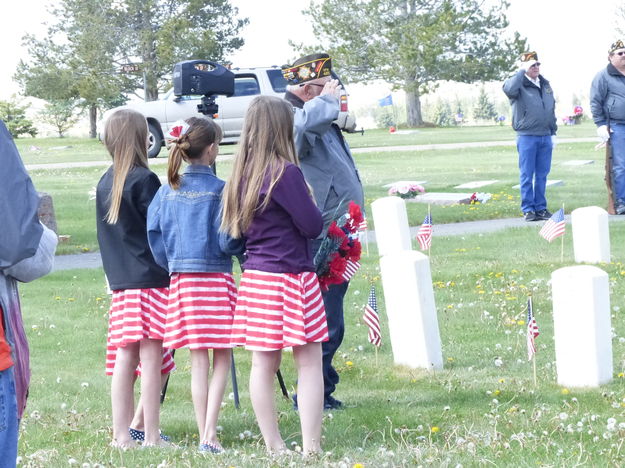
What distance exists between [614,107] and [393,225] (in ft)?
14.4

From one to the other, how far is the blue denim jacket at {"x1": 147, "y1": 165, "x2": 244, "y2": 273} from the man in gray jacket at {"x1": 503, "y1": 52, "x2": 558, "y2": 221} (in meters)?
9.41

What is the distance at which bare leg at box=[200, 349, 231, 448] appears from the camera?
5141mm

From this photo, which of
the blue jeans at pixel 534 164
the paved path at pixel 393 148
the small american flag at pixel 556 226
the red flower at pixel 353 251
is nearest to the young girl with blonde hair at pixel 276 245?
the red flower at pixel 353 251

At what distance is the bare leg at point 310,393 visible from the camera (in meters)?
5.00

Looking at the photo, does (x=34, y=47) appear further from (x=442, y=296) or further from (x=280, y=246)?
(x=280, y=246)

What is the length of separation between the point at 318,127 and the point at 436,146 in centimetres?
2775

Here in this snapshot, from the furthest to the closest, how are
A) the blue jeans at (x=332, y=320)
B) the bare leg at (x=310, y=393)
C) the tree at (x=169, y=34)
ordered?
the tree at (x=169, y=34), the blue jeans at (x=332, y=320), the bare leg at (x=310, y=393)

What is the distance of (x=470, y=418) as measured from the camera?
559cm

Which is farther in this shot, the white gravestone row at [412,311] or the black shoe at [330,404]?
the white gravestone row at [412,311]

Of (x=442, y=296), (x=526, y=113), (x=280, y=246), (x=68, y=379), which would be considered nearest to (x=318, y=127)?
(x=280, y=246)

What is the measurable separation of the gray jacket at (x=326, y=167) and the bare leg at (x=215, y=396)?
2.73ft

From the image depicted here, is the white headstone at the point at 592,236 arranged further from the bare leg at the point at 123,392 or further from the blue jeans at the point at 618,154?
the bare leg at the point at 123,392

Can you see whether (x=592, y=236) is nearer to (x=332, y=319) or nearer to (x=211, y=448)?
(x=332, y=319)

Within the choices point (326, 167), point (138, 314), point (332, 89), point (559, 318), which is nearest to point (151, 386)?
point (138, 314)
